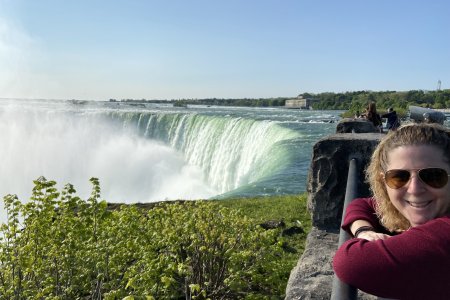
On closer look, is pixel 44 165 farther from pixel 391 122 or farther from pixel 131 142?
pixel 391 122

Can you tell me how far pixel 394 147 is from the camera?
143cm

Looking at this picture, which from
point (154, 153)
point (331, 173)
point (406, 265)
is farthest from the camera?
point (154, 153)

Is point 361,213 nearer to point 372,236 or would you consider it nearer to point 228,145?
point 372,236

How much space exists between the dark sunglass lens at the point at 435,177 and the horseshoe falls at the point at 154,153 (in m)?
10.7

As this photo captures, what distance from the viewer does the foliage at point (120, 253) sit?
145 inches

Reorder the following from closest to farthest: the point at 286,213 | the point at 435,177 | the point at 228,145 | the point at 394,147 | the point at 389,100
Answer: the point at 435,177 → the point at 394,147 → the point at 286,213 → the point at 228,145 → the point at 389,100

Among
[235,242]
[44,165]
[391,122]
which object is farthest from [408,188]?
[44,165]

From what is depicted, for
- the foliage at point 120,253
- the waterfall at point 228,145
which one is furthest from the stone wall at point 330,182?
the waterfall at point 228,145

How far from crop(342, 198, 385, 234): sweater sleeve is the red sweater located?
1.32 ft

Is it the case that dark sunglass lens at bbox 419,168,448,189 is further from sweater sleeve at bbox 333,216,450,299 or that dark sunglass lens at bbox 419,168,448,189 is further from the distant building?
the distant building

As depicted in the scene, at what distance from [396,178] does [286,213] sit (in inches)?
281

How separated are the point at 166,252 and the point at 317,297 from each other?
89.2 inches

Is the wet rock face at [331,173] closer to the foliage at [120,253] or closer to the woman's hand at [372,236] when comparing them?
the foliage at [120,253]

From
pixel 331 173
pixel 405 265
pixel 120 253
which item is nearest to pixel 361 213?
pixel 405 265
